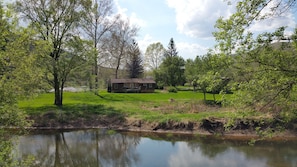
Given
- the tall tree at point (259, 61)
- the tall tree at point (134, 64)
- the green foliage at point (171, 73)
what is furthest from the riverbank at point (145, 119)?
the tall tree at point (134, 64)

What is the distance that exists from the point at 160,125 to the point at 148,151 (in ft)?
21.5

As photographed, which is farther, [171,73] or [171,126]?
[171,73]

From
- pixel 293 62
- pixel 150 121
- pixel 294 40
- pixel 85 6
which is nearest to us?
pixel 294 40

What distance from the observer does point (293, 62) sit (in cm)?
693

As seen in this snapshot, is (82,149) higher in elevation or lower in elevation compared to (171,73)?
lower

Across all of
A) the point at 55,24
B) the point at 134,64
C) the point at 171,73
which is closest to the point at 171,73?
the point at 171,73

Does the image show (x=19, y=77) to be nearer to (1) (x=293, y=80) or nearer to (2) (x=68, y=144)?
(1) (x=293, y=80)

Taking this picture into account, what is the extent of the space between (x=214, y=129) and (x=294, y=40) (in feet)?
63.6

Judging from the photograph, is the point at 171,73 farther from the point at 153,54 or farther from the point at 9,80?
the point at 9,80

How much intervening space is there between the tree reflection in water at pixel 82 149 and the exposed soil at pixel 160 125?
2022mm

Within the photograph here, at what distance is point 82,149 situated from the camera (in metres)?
21.1

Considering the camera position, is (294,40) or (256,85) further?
(256,85)

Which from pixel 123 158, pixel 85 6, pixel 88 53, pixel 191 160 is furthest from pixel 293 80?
pixel 85 6

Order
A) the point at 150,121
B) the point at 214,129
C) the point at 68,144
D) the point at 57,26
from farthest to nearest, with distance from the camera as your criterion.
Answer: the point at 57,26
the point at 150,121
the point at 214,129
the point at 68,144
